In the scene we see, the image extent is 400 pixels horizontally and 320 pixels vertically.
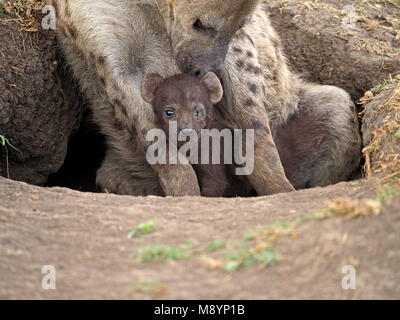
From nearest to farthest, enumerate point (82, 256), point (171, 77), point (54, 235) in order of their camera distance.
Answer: point (82, 256) → point (54, 235) → point (171, 77)

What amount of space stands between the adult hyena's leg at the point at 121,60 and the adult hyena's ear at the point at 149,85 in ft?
0.13

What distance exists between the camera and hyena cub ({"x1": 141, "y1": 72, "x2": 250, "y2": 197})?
4125 mm

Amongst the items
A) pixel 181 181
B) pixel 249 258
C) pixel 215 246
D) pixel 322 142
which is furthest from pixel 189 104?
pixel 249 258

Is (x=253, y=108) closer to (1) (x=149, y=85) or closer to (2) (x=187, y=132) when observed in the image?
(2) (x=187, y=132)

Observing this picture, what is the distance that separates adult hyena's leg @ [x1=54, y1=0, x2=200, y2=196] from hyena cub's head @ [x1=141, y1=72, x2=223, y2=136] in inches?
3.0

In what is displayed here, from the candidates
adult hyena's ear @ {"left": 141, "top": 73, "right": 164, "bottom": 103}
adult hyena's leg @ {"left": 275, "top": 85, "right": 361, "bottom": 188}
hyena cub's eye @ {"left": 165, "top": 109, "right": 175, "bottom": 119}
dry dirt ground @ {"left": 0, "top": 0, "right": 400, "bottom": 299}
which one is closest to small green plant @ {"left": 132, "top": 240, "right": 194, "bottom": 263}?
dry dirt ground @ {"left": 0, "top": 0, "right": 400, "bottom": 299}

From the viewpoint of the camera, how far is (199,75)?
13.8 ft

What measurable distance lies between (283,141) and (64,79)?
179 centimetres

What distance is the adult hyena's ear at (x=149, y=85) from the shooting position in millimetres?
4199

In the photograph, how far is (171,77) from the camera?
4.27m

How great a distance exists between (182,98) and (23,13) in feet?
4.86

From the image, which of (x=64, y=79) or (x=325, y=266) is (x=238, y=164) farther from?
(x=325, y=266)

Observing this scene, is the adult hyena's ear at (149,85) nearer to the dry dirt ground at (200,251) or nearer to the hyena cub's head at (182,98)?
the hyena cub's head at (182,98)
